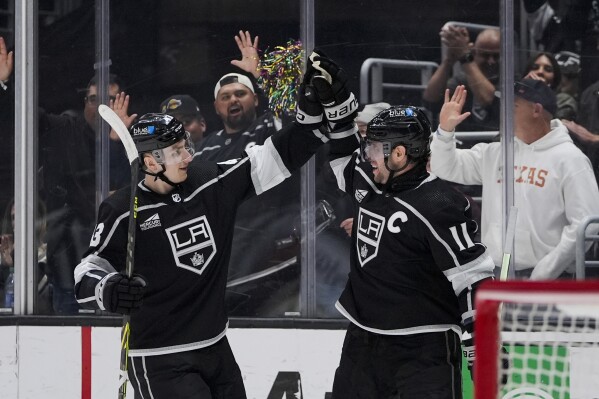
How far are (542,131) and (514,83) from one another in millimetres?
231

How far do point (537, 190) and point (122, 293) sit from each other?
2.09 meters

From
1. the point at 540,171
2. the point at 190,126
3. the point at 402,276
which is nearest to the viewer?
the point at 402,276

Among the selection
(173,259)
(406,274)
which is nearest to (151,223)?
(173,259)

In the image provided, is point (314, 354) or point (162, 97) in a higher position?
point (162, 97)

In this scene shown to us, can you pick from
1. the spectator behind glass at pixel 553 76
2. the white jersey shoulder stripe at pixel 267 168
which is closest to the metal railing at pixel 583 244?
the spectator behind glass at pixel 553 76

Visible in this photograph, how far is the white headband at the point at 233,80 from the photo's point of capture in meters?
5.70

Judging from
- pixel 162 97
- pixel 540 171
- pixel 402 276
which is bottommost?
pixel 402 276

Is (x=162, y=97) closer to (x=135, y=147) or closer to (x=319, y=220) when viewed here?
(x=319, y=220)

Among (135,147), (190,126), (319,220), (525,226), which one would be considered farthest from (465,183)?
(135,147)

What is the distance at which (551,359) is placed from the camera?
4.86 metres

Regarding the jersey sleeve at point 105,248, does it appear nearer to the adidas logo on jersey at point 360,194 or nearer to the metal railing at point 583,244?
the adidas logo on jersey at point 360,194

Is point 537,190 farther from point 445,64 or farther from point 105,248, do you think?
point 105,248

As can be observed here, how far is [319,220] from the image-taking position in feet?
18.3

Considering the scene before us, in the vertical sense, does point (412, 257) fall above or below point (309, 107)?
below
